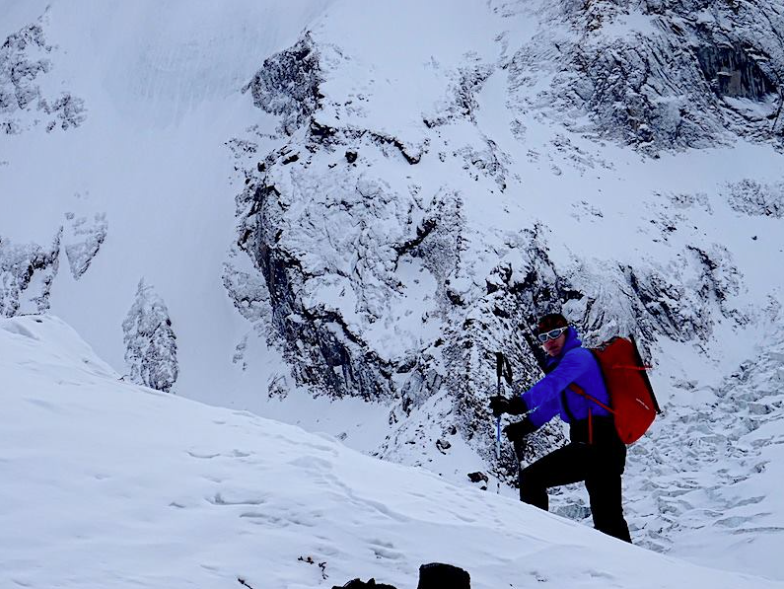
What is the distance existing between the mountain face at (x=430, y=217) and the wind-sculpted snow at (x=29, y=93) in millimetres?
152

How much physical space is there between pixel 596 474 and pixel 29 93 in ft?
130

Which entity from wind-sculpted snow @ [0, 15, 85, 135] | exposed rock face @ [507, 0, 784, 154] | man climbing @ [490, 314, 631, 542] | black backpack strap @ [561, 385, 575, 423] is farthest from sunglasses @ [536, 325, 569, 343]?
wind-sculpted snow @ [0, 15, 85, 135]

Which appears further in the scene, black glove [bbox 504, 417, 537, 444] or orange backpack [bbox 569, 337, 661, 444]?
black glove [bbox 504, 417, 537, 444]

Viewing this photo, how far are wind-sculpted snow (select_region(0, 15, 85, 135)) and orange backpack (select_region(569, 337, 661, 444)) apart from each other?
36.2m

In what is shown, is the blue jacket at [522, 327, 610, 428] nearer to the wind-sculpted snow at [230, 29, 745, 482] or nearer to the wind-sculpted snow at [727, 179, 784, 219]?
the wind-sculpted snow at [230, 29, 745, 482]

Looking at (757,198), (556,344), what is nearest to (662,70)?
(757,198)

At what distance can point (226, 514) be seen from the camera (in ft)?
16.0

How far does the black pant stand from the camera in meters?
6.49

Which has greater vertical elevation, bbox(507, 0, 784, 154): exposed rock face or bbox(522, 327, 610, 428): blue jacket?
bbox(507, 0, 784, 154): exposed rock face

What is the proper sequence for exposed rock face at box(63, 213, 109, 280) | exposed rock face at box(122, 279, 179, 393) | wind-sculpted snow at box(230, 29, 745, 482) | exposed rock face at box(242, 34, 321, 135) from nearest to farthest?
wind-sculpted snow at box(230, 29, 745, 482)
exposed rock face at box(122, 279, 179, 393)
exposed rock face at box(242, 34, 321, 135)
exposed rock face at box(63, 213, 109, 280)

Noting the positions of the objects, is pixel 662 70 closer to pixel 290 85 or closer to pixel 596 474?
pixel 290 85

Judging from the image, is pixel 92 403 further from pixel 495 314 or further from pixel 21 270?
pixel 21 270

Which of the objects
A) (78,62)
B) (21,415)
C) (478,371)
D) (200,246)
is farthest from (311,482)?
(78,62)

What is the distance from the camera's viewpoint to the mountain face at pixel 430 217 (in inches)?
828
